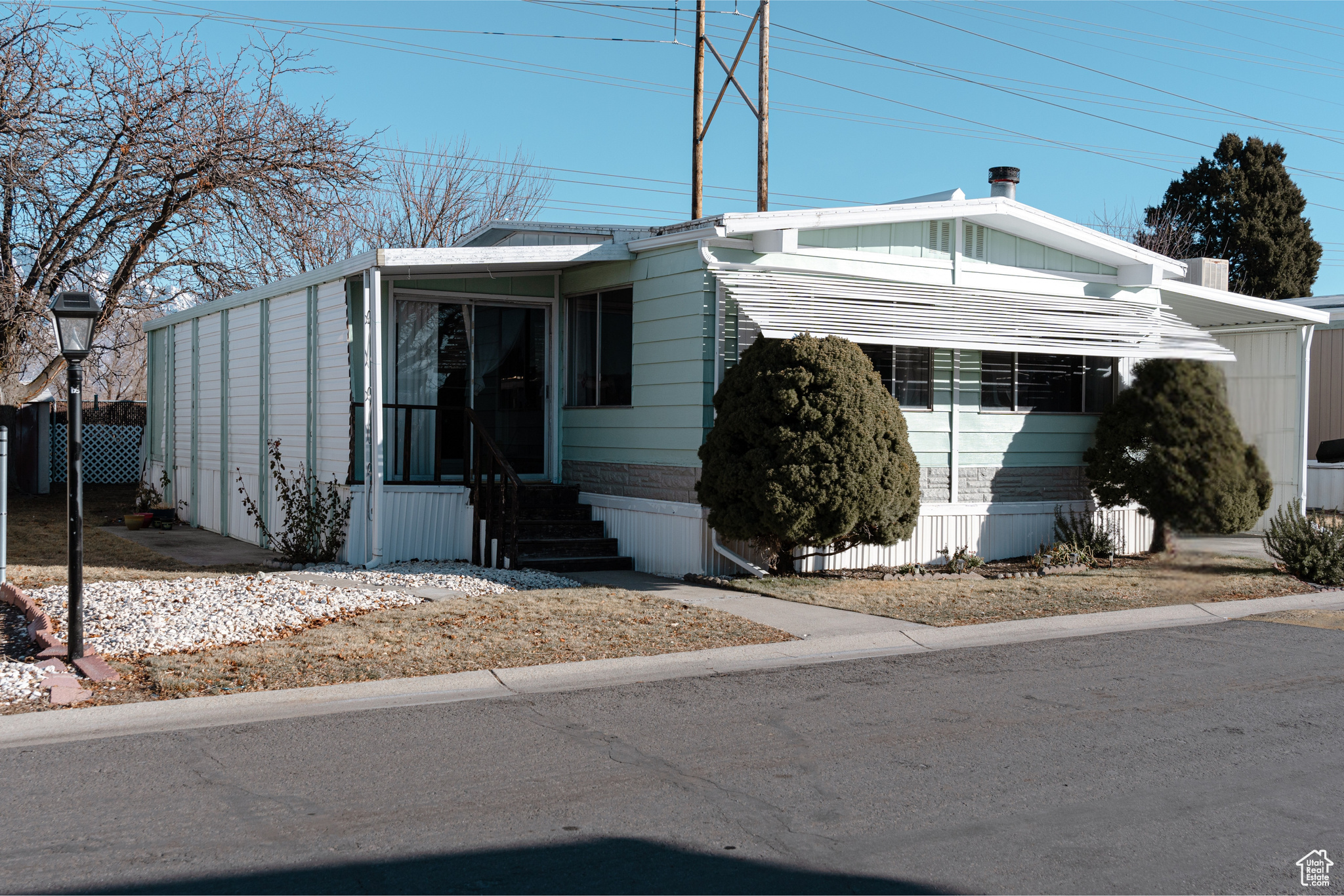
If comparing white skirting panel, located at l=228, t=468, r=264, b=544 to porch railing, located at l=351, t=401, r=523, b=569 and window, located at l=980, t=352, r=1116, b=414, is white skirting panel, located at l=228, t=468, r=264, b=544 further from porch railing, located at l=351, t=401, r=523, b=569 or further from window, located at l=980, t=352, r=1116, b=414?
window, located at l=980, t=352, r=1116, b=414

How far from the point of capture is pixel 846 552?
12781 millimetres

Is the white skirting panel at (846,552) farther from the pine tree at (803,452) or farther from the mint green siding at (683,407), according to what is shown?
the pine tree at (803,452)

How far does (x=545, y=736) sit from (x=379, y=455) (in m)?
6.69

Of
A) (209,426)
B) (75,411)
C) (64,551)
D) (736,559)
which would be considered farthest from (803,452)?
(209,426)

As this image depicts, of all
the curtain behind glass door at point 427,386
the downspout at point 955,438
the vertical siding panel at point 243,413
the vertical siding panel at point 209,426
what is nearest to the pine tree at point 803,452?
the downspout at point 955,438

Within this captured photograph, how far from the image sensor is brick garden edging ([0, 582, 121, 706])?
679 centimetres

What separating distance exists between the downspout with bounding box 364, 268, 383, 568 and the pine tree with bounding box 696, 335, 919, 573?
3556 millimetres

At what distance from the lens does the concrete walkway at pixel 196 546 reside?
13523mm

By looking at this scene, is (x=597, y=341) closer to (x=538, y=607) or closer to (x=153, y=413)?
(x=538, y=607)

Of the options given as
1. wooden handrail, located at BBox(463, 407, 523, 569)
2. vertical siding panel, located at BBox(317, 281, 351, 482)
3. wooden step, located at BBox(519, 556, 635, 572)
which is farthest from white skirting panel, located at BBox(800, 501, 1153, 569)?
vertical siding panel, located at BBox(317, 281, 351, 482)

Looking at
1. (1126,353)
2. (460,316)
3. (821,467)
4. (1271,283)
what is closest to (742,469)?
(821,467)

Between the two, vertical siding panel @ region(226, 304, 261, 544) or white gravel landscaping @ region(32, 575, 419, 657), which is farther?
vertical siding panel @ region(226, 304, 261, 544)

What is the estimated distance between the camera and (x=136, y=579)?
36.8 ft

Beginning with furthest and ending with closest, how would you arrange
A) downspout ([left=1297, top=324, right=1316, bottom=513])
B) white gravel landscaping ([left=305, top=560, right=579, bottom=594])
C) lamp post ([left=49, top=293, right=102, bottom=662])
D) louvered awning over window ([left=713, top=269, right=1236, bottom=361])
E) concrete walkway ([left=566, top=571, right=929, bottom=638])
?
louvered awning over window ([left=713, top=269, right=1236, bottom=361]), white gravel landscaping ([left=305, top=560, right=579, bottom=594]), concrete walkway ([left=566, top=571, right=929, bottom=638]), lamp post ([left=49, top=293, right=102, bottom=662]), downspout ([left=1297, top=324, right=1316, bottom=513])
